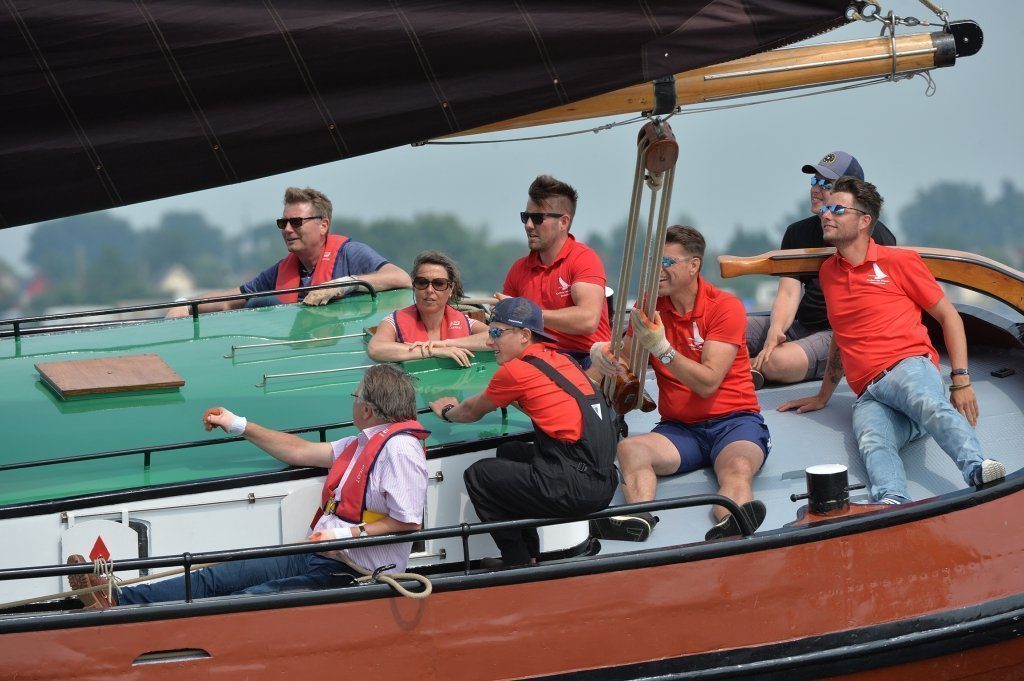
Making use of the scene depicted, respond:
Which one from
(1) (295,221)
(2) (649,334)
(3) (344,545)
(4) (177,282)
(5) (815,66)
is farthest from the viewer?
(4) (177,282)

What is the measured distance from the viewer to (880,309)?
662cm

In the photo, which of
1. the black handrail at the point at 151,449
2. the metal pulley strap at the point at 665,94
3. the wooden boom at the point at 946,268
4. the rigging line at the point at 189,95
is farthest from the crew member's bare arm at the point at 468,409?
the wooden boom at the point at 946,268

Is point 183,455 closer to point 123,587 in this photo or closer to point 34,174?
point 123,587

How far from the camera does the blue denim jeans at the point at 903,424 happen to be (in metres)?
6.07

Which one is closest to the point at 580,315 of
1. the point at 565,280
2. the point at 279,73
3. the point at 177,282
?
the point at 565,280

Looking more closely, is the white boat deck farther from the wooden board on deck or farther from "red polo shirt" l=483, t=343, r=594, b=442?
the wooden board on deck

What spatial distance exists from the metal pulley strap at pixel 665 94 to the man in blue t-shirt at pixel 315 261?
3131mm

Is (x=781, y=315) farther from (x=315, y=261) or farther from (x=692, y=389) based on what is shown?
(x=315, y=261)

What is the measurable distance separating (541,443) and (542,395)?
8.0 inches

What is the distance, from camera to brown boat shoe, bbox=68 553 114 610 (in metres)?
5.16

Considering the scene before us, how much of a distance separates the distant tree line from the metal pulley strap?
7295 centimetres

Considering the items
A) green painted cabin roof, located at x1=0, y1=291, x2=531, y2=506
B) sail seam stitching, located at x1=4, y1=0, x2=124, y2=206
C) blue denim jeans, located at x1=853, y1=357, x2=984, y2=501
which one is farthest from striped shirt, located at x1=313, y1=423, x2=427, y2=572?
blue denim jeans, located at x1=853, y1=357, x2=984, y2=501

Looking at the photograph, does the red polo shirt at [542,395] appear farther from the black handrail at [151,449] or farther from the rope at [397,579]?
the rope at [397,579]

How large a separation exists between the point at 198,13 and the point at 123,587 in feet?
7.68
